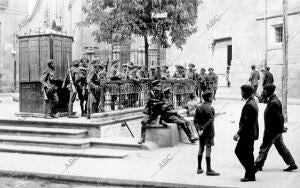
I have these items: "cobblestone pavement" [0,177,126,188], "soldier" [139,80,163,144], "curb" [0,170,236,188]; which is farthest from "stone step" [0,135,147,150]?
"cobblestone pavement" [0,177,126,188]

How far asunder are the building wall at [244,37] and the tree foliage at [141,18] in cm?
618

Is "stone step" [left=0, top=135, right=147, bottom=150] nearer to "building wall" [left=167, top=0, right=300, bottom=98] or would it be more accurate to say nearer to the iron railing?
the iron railing

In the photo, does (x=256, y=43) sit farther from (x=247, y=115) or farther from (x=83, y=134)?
(x=247, y=115)

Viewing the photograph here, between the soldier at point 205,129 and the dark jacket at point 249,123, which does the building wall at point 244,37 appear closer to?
the soldier at point 205,129

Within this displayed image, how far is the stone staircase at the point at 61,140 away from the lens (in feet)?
38.5

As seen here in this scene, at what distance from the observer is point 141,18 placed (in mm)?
21125

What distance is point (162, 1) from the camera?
2077 centimetres

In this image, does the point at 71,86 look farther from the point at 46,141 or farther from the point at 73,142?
the point at 73,142

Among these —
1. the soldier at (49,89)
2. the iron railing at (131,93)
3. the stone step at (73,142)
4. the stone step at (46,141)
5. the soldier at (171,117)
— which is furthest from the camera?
the soldier at (49,89)

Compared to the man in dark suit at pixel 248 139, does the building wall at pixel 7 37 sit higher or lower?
higher

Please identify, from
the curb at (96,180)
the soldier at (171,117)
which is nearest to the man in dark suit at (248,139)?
the curb at (96,180)

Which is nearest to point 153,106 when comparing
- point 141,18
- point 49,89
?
point 49,89

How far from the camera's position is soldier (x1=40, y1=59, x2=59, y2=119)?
1426 centimetres

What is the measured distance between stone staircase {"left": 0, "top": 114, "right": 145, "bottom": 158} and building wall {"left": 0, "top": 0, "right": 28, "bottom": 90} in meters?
19.7
